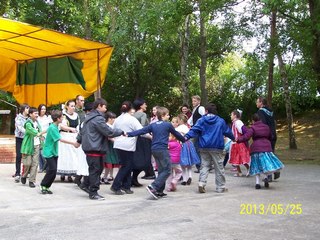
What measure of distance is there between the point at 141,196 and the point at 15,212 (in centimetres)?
233

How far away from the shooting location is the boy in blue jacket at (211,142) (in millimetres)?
8031

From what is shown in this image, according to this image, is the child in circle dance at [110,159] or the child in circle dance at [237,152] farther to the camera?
the child in circle dance at [237,152]

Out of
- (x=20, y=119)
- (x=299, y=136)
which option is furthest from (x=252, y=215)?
(x=299, y=136)

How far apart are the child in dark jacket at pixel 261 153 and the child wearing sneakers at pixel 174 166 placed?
4.11 ft

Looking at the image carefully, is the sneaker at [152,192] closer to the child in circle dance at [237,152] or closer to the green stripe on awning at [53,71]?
the child in circle dance at [237,152]

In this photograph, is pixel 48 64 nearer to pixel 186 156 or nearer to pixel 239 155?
pixel 186 156

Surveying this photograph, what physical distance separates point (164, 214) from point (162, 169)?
1459mm

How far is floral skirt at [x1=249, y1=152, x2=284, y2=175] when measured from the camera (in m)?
8.38

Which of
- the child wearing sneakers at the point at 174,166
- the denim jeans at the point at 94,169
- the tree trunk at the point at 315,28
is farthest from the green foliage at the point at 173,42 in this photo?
the denim jeans at the point at 94,169

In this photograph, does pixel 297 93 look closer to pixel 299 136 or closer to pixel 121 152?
pixel 299 136

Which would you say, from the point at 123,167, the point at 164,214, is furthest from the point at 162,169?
the point at 164,214

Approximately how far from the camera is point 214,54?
76.9 ft

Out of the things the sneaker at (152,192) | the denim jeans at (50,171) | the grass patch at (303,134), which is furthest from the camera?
the grass patch at (303,134)

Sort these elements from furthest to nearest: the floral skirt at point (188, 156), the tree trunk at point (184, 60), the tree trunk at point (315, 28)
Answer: the tree trunk at point (184, 60)
the tree trunk at point (315, 28)
the floral skirt at point (188, 156)
